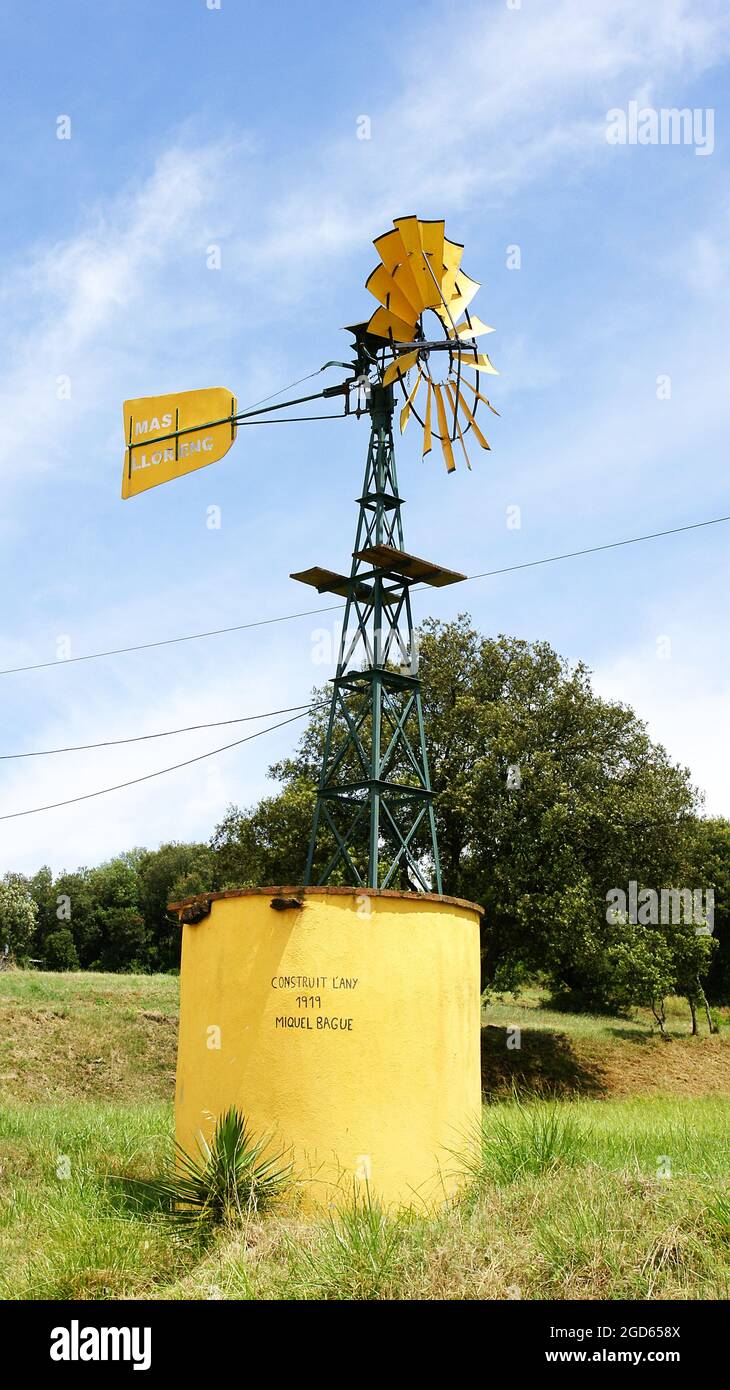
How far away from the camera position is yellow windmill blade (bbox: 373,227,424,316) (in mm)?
12164

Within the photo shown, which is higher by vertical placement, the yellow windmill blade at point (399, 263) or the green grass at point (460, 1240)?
the yellow windmill blade at point (399, 263)

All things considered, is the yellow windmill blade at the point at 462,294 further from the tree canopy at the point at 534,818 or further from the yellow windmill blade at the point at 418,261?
the tree canopy at the point at 534,818

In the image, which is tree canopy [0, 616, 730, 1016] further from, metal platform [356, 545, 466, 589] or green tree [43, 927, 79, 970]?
green tree [43, 927, 79, 970]

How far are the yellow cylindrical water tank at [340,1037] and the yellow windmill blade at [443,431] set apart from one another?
207 inches

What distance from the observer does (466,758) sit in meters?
25.6

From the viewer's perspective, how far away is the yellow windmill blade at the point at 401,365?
A: 12406 millimetres

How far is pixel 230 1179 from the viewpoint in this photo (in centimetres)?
896

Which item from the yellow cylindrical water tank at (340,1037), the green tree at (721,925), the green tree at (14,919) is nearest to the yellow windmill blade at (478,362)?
the yellow cylindrical water tank at (340,1037)

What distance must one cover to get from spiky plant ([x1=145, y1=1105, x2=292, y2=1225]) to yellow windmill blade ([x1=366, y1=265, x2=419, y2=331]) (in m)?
8.77

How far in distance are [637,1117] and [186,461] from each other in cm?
1310

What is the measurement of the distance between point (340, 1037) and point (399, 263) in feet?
27.9

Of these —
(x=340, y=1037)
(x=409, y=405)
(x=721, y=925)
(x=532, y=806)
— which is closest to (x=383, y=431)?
(x=409, y=405)

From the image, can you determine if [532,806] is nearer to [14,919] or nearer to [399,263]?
[399,263]
